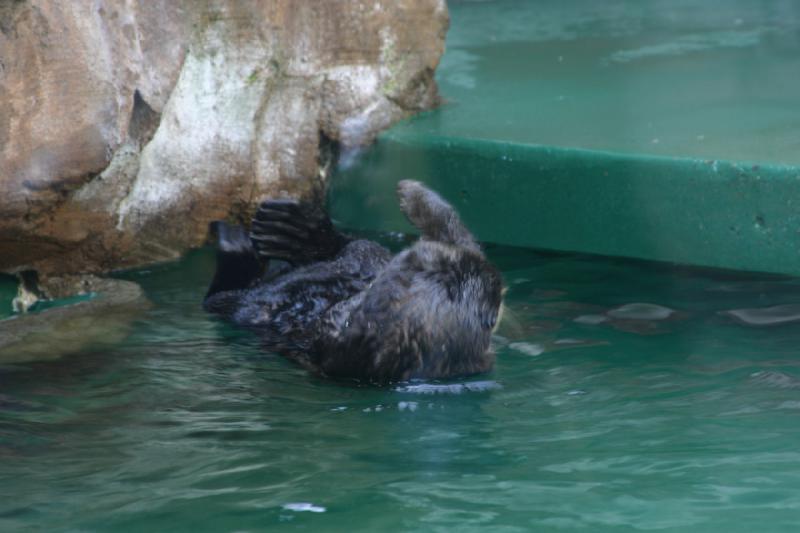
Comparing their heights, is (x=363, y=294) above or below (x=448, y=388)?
above

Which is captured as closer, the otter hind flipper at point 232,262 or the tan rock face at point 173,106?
the tan rock face at point 173,106

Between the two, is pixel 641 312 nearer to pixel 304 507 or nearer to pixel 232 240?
pixel 232 240

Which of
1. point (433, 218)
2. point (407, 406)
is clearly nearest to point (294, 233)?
point (433, 218)

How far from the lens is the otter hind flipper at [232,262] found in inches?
158

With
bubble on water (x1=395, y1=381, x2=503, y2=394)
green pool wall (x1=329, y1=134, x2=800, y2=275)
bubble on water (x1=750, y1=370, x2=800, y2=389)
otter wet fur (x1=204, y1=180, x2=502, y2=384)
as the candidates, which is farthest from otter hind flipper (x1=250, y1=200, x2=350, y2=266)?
bubble on water (x1=750, y1=370, x2=800, y2=389)

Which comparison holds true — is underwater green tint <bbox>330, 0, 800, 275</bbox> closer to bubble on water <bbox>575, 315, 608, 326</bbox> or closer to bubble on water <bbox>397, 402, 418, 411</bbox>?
bubble on water <bbox>575, 315, 608, 326</bbox>

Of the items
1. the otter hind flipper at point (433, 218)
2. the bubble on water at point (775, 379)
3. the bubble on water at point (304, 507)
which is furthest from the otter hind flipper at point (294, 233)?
the bubble on water at point (304, 507)

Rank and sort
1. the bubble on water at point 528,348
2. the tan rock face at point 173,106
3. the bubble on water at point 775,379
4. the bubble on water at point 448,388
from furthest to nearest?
the tan rock face at point 173,106 → the bubble on water at point 528,348 → the bubble on water at point 448,388 → the bubble on water at point 775,379

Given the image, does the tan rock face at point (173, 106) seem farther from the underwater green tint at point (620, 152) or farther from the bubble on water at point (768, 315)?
the bubble on water at point (768, 315)

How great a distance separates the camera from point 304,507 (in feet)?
6.65

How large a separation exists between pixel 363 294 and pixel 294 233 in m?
0.79

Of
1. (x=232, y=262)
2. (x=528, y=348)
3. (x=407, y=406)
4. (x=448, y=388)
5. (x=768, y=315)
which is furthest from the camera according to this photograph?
(x=232, y=262)

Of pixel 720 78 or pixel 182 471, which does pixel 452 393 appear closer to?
pixel 182 471

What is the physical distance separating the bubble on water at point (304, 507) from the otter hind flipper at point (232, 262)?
80.5 inches
